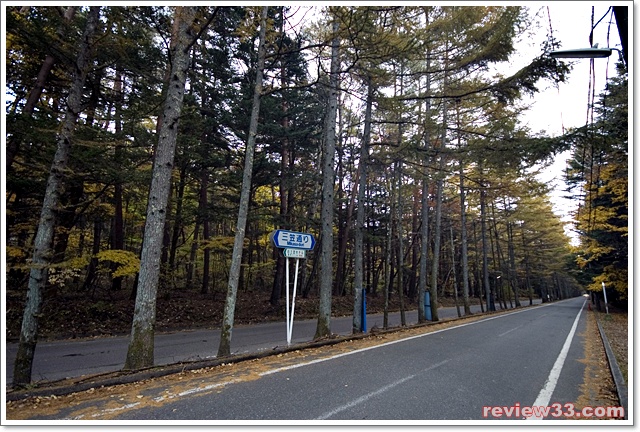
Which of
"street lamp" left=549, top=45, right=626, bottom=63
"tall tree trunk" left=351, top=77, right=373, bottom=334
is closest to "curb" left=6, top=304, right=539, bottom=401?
"tall tree trunk" left=351, top=77, right=373, bottom=334

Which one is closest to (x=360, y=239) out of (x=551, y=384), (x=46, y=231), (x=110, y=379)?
(x=551, y=384)

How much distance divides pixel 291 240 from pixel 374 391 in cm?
345

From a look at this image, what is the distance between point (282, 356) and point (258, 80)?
5.53 meters

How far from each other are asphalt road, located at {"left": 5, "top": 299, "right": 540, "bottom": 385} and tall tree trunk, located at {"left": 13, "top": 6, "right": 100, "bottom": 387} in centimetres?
110

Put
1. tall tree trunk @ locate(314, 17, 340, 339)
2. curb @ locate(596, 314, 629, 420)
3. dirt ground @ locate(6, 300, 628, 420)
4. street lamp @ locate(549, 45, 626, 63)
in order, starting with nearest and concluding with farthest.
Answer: dirt ground @ locate(6, 300, 628, 420) < street lamp @ locate(549, 45, 626, 63) < curb @ locate(596, 314, 629, 420) < tall tree trunk @ locate(314, 17, 340, 339)

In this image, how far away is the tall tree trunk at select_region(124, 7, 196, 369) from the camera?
4875 mm

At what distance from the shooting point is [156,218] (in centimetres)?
513

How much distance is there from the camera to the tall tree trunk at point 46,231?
443cm

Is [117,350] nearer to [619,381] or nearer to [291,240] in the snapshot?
[291,240]

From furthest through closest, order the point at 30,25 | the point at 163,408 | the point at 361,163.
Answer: the point at 361,163 < the point at 30,25 < the point at 163,408

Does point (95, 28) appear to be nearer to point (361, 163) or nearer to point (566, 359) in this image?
point (361, 163)

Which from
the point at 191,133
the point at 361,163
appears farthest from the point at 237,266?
the point at 191,133

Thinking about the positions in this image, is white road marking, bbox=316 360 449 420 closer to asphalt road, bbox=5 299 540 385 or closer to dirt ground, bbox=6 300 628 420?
dirt ground, bbox=6 300 628 420
